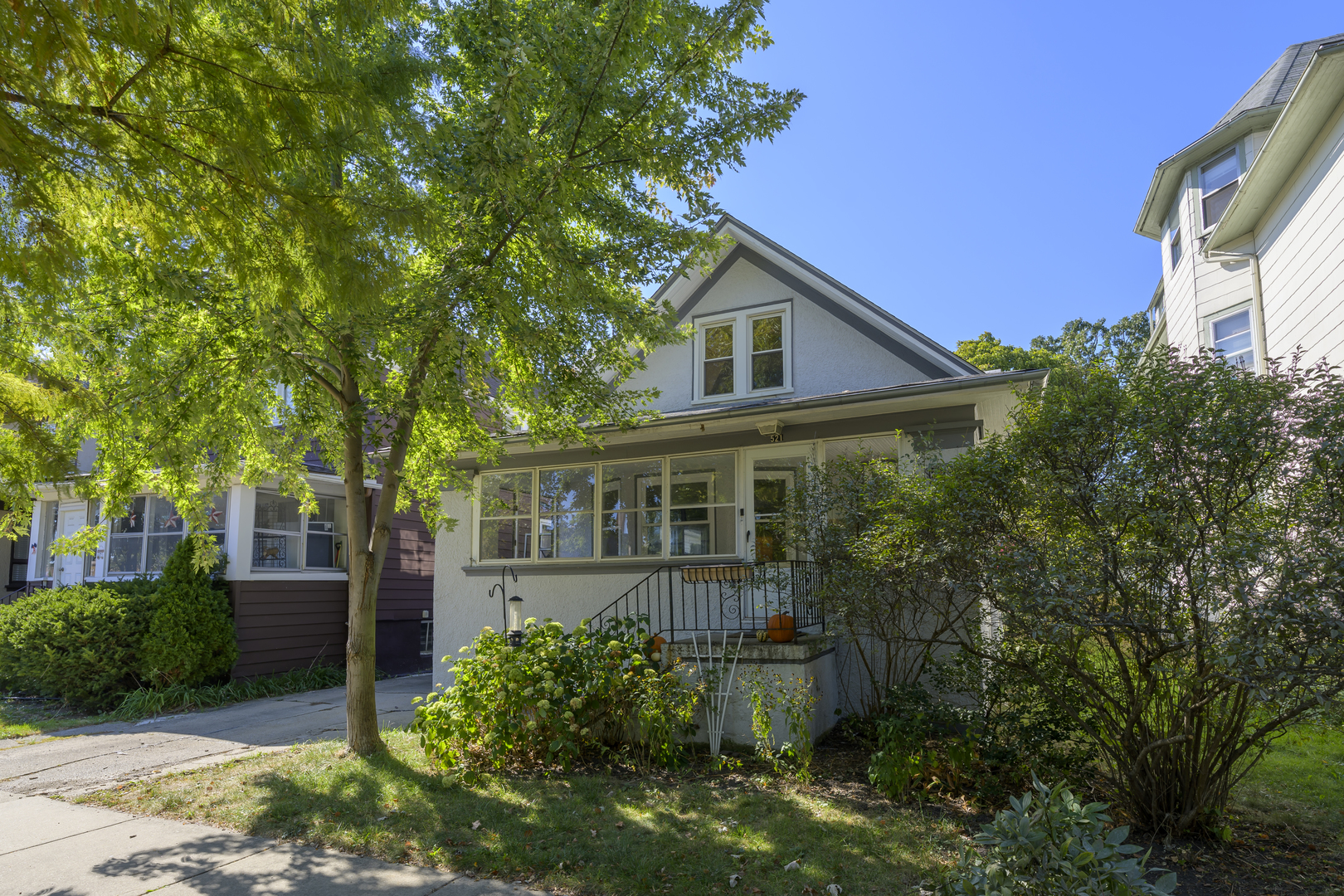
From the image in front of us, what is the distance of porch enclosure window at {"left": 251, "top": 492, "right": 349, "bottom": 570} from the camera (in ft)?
43.0

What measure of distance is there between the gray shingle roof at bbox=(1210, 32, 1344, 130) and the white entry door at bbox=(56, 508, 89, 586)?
70.4 ft

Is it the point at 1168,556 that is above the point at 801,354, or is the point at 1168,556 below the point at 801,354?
below

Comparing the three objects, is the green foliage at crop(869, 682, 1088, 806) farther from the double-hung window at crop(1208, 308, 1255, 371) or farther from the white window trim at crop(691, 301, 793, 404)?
the double-hung window at crop(1208, 308, 1255, 371)

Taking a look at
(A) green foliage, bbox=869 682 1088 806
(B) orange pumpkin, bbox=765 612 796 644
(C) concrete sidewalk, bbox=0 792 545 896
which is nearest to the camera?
(C) concrete sidewalk, bbox=0 792 545 896

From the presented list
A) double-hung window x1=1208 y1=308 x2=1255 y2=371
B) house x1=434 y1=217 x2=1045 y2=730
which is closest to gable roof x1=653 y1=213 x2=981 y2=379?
house x1=434 y1=217 x2=1045 y2=730

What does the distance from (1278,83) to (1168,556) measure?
12.6 metres

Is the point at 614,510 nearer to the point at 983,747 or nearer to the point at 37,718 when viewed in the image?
the point at 983,747

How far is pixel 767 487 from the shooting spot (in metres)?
9.56

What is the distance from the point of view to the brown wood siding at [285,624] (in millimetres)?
12305

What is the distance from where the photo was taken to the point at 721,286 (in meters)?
12.0

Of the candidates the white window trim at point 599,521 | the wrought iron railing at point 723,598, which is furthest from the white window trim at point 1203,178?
the wrought iron railing at point 723,598

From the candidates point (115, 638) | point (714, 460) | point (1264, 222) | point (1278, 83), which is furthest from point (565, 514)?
point (1278, 83)

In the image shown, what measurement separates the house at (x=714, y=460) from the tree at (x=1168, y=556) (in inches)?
121

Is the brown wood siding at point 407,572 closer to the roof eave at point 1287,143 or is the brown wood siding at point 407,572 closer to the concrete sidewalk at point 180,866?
the concrete sidewalk at point 180,866
